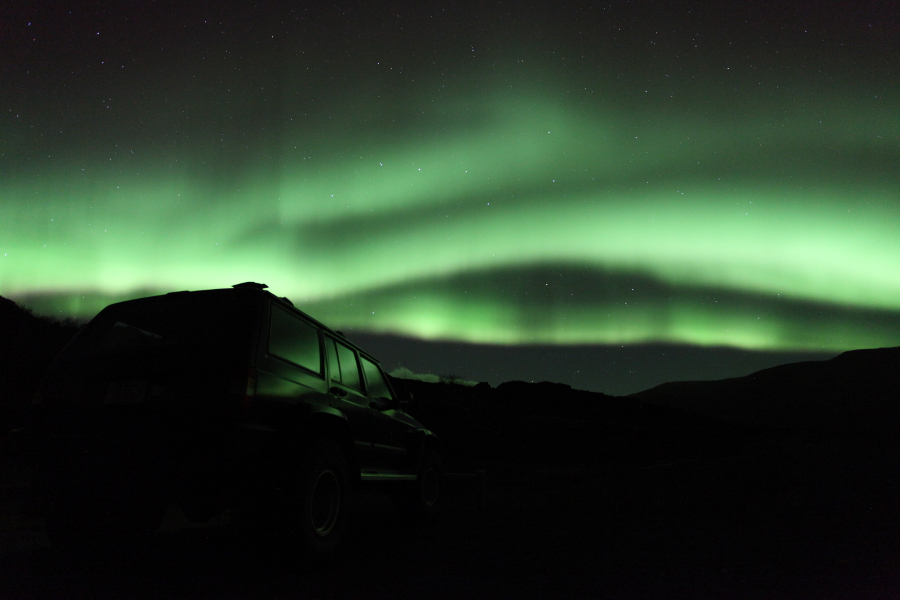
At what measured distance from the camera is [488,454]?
3506 cm

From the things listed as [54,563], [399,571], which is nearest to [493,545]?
[399,571]

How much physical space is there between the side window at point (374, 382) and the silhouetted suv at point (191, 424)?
1.74 metres

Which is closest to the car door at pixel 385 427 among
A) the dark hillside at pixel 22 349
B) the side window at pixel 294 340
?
the side window at pixel 294 340

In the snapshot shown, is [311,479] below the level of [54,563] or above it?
above

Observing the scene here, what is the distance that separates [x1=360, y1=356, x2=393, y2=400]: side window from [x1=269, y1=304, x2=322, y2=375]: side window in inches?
54.3

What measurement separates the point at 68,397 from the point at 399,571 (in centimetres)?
273

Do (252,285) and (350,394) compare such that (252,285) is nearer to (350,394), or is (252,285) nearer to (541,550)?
(350,394)

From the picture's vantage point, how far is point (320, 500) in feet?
15.8

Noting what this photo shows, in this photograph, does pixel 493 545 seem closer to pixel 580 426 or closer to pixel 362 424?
pixel 362 424

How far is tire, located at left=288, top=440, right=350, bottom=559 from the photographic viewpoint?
4.32 m

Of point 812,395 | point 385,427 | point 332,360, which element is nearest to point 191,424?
point 332,360

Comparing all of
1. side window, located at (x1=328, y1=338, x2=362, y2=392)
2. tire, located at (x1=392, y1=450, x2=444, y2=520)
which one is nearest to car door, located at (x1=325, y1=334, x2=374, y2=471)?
side window, located at (x1=328, y1=338, x2=362, y2=392)

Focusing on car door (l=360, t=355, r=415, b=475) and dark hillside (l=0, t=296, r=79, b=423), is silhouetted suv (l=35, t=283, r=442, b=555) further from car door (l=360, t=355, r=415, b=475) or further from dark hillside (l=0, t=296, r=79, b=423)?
dark hillside (l=0, t=296, r=79, b=423)

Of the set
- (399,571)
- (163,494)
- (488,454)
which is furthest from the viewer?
(488,454)
